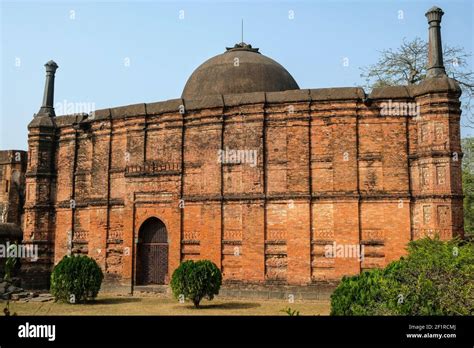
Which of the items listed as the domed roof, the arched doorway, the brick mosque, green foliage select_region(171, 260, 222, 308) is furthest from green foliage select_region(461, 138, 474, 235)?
green foliage select_region(171, 260, 222, 308)

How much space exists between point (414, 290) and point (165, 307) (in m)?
7.95

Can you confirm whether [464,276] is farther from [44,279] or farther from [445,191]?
[44,279]

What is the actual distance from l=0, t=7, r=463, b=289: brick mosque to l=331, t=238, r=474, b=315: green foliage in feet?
19.5

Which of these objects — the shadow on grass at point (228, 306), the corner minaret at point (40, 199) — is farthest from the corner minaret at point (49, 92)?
the shadow on grass at point (228, 306)

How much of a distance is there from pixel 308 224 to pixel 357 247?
5.01 ft

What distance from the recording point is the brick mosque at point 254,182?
1373 centimetres

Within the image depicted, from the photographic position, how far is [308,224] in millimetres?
14266

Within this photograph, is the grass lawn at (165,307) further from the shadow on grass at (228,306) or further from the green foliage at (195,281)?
the green foliage at (195,281)

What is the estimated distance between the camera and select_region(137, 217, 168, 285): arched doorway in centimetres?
1603

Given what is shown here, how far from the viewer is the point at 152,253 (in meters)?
16.2

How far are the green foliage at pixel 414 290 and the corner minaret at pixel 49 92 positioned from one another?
14.8 meters
